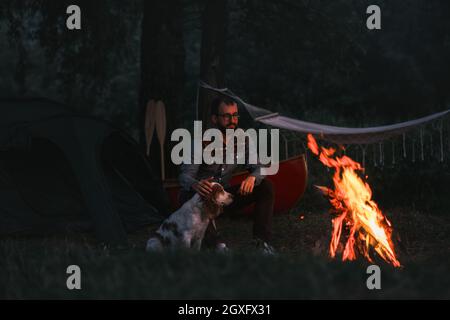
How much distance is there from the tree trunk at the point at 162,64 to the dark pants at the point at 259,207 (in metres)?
3.39

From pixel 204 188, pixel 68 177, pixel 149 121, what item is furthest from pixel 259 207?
pixel 149 121

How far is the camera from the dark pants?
7.66 metres

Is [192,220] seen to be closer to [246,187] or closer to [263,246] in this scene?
[246,187]

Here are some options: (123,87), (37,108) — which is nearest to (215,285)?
(37,108)

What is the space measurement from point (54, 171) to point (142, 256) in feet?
12.6

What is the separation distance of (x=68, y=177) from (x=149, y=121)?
1.39 meters

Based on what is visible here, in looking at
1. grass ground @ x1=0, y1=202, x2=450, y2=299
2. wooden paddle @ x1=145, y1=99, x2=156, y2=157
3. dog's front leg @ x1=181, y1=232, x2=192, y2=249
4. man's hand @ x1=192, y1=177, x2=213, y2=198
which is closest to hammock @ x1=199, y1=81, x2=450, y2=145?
grass ground @ x1=0, y1=202, x2=450, y2=299

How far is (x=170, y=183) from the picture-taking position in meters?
9.88

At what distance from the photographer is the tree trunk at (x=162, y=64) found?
1113 centimetres

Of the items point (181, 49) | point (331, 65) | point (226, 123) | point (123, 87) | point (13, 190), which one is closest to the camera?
point (226, 123)

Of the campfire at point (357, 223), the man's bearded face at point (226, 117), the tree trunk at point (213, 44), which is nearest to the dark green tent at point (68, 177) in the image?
the man's bearded face at point (226, 117)

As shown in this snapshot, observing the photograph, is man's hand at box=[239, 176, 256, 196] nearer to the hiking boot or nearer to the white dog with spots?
the white dog with spots

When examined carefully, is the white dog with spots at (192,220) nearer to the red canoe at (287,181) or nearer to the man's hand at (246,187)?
the man's hand at (246,187)
